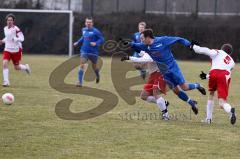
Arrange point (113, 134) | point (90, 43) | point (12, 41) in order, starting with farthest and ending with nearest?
1. point (90, 43)
2. point (12, 41)
3. point (113, 134)

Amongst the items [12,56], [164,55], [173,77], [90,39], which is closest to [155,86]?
[173,77]

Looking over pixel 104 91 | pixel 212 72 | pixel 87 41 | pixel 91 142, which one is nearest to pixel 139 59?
pixel 212 72

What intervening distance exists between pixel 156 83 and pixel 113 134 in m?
2.50

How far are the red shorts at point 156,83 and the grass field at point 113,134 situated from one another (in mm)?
598

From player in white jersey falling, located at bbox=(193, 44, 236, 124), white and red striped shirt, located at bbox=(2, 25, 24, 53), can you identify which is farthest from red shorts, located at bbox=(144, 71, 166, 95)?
white and red striped shirt, located at bbox=(2, 25, 24, 53)

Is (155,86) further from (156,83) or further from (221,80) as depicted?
(221,80)

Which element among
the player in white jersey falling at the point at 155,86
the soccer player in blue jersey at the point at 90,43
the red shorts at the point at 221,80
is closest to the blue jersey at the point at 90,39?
the soccer player in blue jersey at the point at 90,43

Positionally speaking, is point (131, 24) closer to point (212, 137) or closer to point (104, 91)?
point (104, 91)

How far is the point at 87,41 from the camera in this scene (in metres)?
19.9

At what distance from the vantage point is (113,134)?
390 inches

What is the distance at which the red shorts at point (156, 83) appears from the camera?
12047 millimetres

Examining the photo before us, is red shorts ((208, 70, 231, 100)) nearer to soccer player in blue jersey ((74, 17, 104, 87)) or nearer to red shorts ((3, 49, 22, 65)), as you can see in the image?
soccer player in blue jersey ((74, 17, 104, 87))

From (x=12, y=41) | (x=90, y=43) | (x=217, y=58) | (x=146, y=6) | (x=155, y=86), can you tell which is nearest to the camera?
(x=217, y=58)

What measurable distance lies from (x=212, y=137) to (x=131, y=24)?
30194mm
